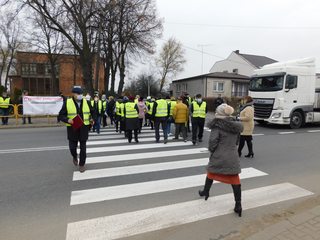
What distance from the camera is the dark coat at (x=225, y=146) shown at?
3904 mm

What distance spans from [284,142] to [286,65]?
17.3 ft

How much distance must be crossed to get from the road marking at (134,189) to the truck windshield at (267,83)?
8715mm

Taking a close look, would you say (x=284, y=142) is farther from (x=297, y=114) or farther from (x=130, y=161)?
(x=130, y=161)

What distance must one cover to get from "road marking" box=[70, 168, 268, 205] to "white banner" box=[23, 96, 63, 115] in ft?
37.3

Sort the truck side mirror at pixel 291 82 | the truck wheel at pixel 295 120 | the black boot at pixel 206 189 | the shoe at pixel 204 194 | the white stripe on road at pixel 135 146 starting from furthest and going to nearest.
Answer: the truck wheel at pixel 295 120
the truck side mirror at pixel 291 82
the white stripe on road at pixel 135 146
the shoe at pixel 204 194
the black boot at pixel 206 189

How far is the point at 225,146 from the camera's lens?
3961 millimetres

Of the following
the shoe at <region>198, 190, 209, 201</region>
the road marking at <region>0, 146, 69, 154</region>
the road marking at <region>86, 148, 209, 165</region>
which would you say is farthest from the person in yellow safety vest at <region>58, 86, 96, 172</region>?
the shoe at <region>198, 190, 209, 201</region>

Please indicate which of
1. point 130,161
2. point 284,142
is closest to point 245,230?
point 130,161

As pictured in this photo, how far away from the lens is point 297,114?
13.8 metres

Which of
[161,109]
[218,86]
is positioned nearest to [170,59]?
[218,86]

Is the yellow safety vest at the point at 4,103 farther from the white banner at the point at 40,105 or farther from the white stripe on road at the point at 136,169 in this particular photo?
the white stripe on road at the point at 136,169

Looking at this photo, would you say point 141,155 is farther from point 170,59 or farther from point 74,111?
point 170,59

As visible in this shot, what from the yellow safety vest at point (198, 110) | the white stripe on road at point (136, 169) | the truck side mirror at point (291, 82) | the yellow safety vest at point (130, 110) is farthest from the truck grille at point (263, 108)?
the white stripe on road at point (136, 169)

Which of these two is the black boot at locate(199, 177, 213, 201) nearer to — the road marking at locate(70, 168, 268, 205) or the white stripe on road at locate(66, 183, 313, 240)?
the white stripe on road at locate(66, 183, 313, 240)
